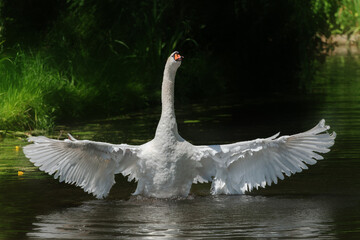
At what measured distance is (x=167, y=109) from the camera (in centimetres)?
1002

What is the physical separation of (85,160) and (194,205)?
1.31 meters

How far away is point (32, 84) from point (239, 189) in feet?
22.8

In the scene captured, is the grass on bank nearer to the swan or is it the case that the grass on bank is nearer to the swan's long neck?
the swan

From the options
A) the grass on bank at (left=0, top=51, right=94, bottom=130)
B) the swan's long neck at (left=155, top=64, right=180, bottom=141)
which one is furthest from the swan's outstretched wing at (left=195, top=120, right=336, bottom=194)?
the grass on bank at (left=0, top=51, right=94, bottom=130)

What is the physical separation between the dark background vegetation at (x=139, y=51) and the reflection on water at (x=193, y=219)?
5.79 metres

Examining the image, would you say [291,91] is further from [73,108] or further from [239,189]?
[239,189]

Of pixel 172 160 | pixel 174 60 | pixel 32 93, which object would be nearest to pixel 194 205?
pixel 172 160

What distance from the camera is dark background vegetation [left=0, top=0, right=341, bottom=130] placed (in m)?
16.7

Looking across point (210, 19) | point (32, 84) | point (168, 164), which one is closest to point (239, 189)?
point (168, 164)

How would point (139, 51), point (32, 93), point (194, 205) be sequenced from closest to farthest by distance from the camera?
point (194, 205), point (32, 93), point (139, 51)

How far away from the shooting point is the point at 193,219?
8.89m

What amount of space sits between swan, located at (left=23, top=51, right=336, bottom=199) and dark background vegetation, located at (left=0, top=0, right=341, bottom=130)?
5128 mm

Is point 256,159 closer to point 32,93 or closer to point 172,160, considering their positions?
point 172,160

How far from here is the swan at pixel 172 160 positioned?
973cm
